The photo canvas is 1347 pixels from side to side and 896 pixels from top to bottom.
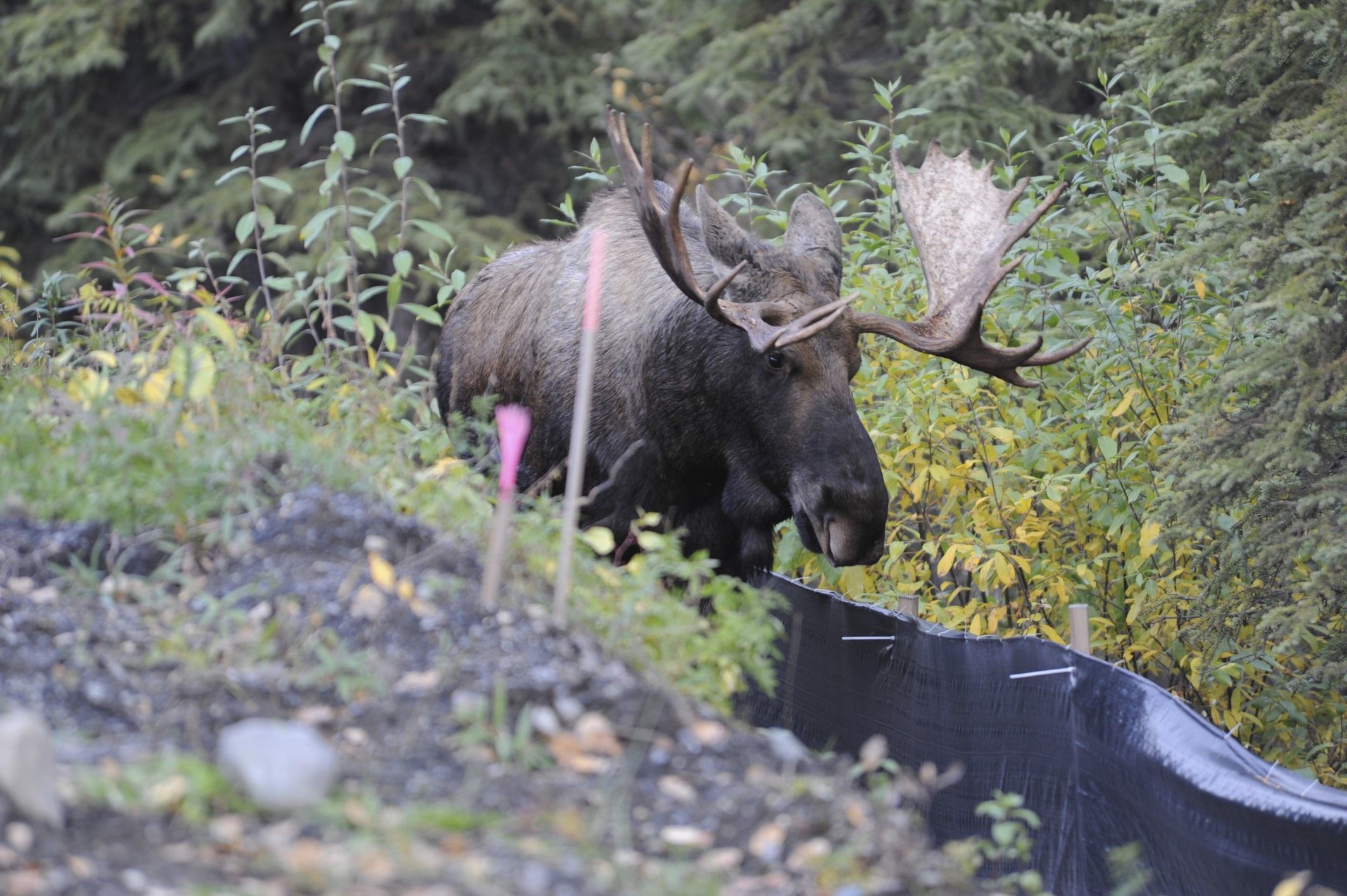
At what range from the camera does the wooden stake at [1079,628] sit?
4.97 m

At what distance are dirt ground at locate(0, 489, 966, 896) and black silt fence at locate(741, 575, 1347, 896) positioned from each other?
1049 millimetres

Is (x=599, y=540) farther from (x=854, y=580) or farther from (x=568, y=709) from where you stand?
(x=854, y=580)

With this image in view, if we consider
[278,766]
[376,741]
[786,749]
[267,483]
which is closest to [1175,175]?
[786,749]

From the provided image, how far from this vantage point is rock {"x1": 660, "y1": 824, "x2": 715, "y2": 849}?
115 inches

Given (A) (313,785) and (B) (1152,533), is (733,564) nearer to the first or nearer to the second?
(B) (1152,533)

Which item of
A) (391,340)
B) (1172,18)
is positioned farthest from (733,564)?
(1172,18)

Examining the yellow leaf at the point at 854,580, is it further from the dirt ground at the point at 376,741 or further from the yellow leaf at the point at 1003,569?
the dirt ground at the point at 376,741

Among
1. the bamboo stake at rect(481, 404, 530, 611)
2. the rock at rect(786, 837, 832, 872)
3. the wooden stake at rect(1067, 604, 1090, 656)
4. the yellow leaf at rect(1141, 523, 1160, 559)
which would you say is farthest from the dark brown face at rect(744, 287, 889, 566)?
the rock at rect(786, 837, 832, 872)

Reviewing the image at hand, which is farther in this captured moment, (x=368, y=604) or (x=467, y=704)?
(x=368, y=604)

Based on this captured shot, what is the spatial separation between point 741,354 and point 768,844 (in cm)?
305

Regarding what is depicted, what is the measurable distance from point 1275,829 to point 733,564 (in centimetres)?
277

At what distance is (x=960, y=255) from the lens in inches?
245

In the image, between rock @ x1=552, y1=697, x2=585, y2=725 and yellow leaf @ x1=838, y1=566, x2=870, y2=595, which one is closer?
rock @ x1=552, y1=697, x2=585, y2=725

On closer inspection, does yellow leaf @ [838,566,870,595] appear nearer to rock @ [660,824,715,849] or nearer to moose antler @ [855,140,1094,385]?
moose antler @ [855,140,1094,385]
